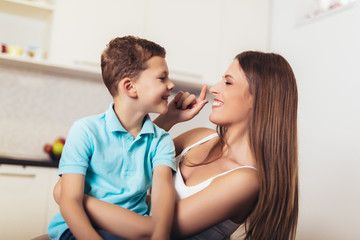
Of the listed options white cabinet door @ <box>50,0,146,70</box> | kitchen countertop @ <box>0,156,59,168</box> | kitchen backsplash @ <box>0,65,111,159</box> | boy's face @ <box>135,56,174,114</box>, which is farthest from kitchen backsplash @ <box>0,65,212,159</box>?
Answer: boy's face @ <box>135,56,174,114</box>

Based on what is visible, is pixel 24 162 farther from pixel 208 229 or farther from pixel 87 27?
pixel 208 229

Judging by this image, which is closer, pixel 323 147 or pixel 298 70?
pixel 323 147

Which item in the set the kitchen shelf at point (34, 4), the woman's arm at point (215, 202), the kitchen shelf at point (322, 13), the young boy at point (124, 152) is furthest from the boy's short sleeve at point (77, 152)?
the kitchen shelf at point (322, 13)

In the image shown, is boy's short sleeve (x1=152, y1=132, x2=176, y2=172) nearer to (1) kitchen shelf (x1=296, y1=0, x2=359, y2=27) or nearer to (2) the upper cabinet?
(2) the upper cabinet

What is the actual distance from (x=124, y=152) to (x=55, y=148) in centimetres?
172

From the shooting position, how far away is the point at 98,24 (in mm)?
2684

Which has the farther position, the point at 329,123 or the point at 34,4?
the point at 329,123

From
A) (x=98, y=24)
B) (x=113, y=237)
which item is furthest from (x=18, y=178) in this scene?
(x=113, y=237)

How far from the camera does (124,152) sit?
3.75 feet

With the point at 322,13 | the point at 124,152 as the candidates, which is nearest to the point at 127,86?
the point at 124,152

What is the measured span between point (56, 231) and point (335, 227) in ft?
6.54

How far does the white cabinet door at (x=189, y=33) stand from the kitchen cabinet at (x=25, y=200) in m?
1.24

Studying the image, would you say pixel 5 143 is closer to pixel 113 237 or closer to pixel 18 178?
pixel 18 178

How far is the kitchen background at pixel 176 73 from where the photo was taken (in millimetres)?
2387
